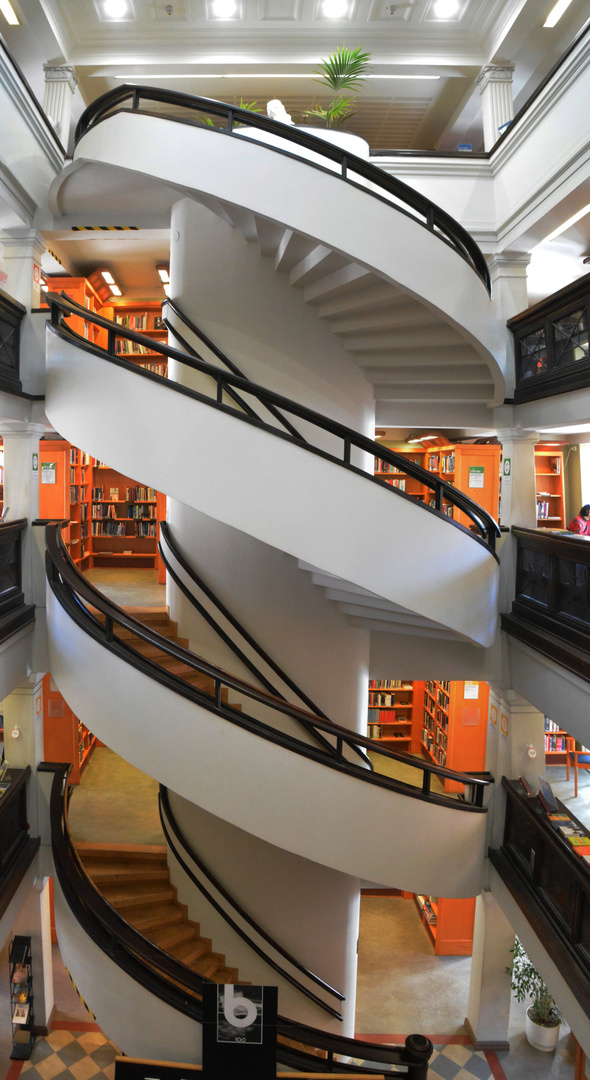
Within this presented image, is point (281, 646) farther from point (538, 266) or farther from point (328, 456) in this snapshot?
point (538, 266)

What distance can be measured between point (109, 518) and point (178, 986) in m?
4.89

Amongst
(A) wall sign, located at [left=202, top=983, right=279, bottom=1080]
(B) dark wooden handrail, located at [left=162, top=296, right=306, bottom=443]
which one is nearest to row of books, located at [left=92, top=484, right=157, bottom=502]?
(B) dark wooden handrail, located at [left=162, top=296, right=306, bottom=443]

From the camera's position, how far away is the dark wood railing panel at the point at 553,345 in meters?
3.67

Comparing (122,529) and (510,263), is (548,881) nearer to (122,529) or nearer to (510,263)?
(510,263)

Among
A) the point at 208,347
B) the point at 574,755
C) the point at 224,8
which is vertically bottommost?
the point at 574,755

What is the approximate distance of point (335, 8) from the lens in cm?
489

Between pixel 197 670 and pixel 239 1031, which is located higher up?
pixel 197 670

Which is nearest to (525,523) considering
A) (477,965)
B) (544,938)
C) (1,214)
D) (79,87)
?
(544,938)

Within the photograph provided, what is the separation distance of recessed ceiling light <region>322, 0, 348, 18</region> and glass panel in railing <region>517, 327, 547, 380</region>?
2.93 meters

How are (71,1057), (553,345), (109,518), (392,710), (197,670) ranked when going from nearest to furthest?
(197,670), (553,345), (71,1057), (109,518), (392,710)

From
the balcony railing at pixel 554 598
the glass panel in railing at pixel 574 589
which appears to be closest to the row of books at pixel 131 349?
the balcony railing at pixel 554 598

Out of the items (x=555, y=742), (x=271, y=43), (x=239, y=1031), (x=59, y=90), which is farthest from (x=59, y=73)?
(x=555, y=742)

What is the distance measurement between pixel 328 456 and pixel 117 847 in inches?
142

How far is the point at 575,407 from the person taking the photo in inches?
151
